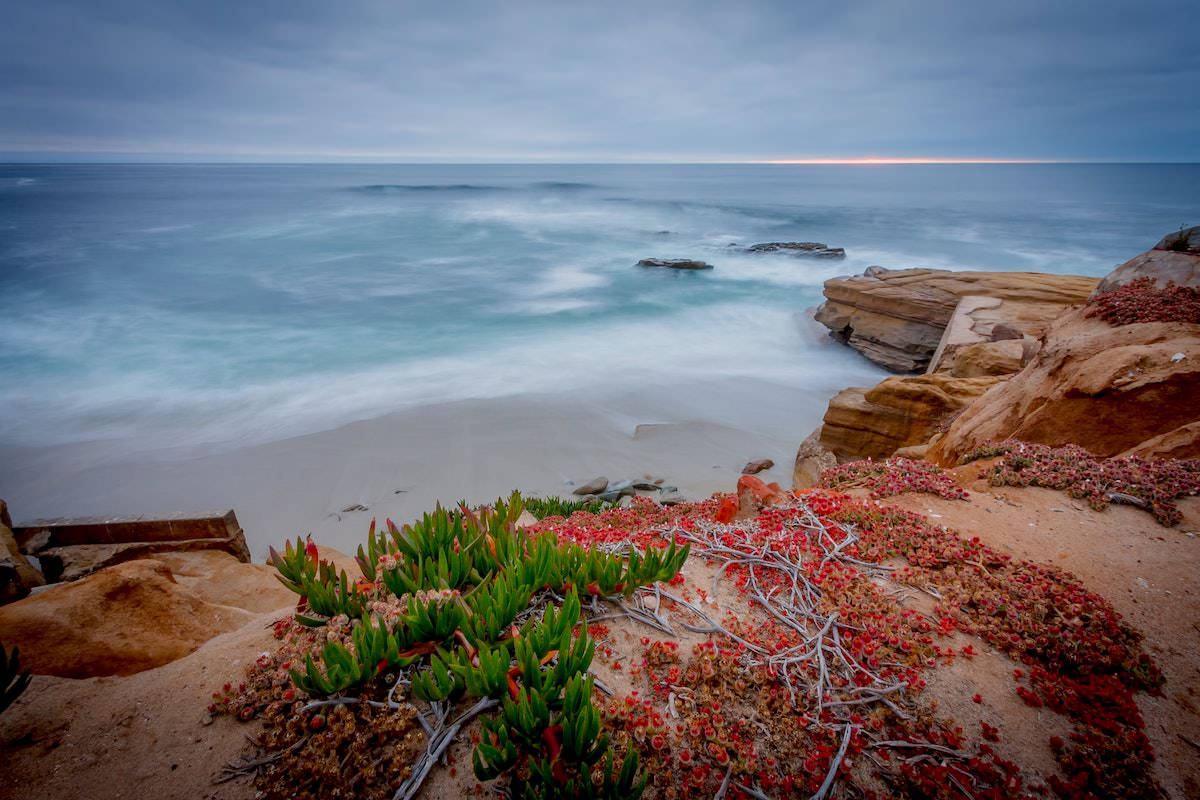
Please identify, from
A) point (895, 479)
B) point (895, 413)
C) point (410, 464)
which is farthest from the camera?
point (410, 464)

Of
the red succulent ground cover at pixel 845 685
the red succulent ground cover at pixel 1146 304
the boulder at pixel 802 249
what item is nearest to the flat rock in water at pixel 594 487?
the red succulent ground cover at pixel 845 685

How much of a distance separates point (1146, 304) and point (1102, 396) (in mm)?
3048

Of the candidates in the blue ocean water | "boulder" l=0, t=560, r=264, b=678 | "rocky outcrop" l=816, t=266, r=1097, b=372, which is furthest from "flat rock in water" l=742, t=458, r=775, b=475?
"boulder" l=0, t=560, r=264, b=678

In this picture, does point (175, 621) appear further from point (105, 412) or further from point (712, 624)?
point (105, 412)

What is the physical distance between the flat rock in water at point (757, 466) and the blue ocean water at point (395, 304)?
5.78 metres

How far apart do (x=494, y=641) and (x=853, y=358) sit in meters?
17.8

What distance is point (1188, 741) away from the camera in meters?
2.49

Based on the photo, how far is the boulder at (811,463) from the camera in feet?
29.3

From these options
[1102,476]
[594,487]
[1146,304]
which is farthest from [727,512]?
[1146,304]

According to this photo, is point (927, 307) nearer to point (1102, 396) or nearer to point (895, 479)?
point (1102, 396)

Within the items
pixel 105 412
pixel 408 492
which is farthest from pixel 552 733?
pixel 105 412

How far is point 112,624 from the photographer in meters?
3.50

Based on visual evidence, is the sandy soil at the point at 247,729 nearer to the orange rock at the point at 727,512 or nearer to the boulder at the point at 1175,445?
the orange rock at the point at 727,512

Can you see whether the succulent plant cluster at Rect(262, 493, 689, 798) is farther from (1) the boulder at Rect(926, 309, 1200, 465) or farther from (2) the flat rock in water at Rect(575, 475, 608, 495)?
(2) the flat rock in water at Rect(575, 475, 608, 495)
